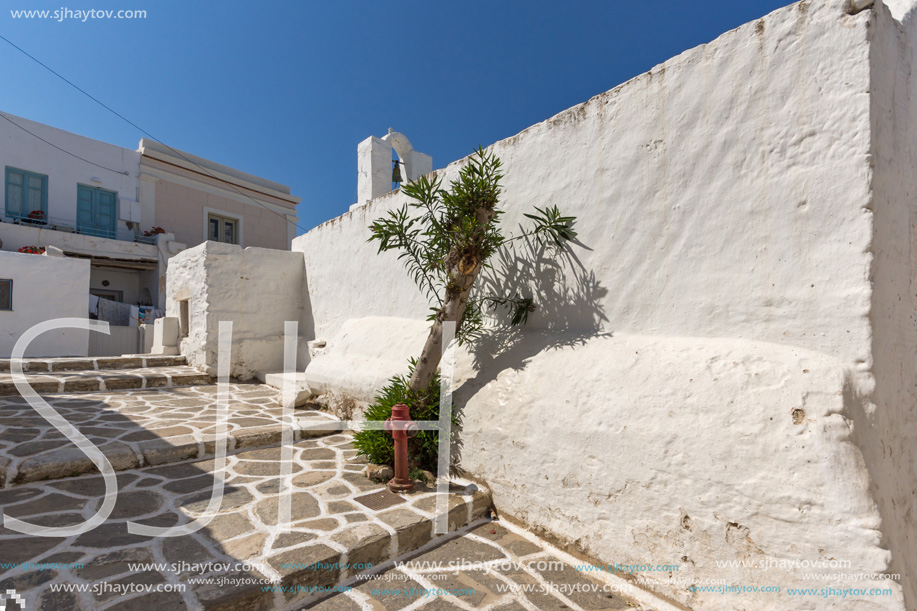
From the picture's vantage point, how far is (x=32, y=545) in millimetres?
2412

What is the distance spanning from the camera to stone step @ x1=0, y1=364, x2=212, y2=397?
18.8 feet

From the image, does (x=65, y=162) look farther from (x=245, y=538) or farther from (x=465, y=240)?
(x=245, y=538)

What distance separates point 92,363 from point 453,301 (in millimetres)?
6628

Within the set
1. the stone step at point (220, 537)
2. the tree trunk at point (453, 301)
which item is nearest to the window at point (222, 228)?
the stone step at point (220, 537)

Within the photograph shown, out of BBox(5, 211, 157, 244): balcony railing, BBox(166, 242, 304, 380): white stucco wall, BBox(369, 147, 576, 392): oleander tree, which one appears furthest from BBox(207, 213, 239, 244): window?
BBox(369, 147, 576, 392): oleander tree

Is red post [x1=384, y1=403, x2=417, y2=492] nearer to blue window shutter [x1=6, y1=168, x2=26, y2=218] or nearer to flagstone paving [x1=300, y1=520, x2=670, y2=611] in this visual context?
flagstone paving [x1=300, y1=520, x2=670, y2=611]

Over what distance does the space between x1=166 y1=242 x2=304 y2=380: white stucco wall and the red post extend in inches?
197

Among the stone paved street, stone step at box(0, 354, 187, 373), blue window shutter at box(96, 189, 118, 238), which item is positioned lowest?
the stone paved street

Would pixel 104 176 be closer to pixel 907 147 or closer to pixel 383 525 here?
pixel 383 525

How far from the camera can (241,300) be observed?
734 cm

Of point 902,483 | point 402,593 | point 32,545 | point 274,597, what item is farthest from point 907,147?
point 32,545

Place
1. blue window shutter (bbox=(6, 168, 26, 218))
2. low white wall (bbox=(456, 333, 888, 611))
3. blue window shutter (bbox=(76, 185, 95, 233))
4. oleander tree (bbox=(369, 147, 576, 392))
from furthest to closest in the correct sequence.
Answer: blue window shutter (bbox=(76, 185, 95, 233)), blue window shutter (bbox=(6, 168, 26, 218)), oleander tree (bbox=(369, 147, 576, 392)), low white wall (bbox=(456, 333, 888, 611))

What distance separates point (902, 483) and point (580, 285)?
84.3 inches

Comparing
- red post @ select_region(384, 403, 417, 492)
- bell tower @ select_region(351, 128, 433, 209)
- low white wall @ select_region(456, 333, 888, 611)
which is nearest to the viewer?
low white wall @ select_region(456, 333, 888, 611)
